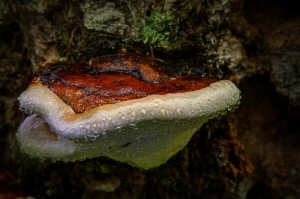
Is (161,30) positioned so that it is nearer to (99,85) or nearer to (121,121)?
(99,85)

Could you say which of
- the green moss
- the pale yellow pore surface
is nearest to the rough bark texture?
the green moss

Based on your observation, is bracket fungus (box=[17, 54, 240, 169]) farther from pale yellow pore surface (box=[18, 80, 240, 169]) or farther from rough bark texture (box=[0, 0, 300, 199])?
rough bark texture (box=[0, 0, 300, 199])

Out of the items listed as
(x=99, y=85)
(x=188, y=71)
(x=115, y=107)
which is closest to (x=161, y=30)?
(x=188, y=71)

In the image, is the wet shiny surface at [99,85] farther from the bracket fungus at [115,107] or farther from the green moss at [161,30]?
the green moss at [161,30]

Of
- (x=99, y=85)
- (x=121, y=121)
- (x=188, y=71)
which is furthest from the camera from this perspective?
(x=188, y=71)

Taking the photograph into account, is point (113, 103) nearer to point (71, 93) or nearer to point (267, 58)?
point (71, 93)

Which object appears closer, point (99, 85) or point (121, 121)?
point (121, 121)
